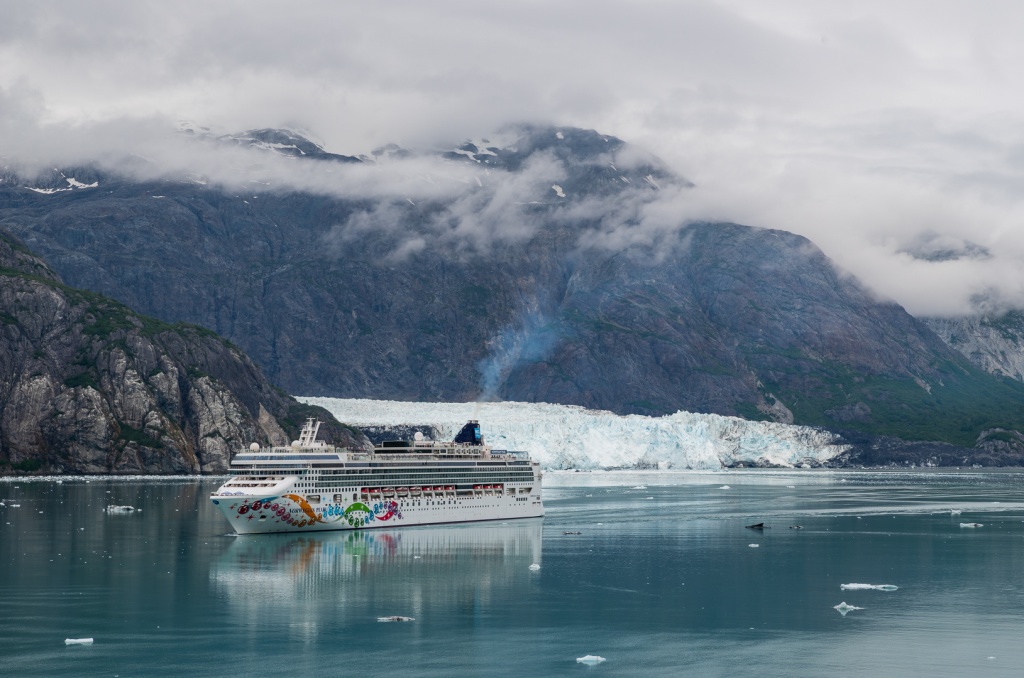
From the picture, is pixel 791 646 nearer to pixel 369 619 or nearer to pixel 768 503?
pixel 369 619

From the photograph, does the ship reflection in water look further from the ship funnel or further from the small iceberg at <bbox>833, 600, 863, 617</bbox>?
the small iceberg at <bbox>833, 600, 863, 617</bbox>

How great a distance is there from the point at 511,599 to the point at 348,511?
39.5 meters

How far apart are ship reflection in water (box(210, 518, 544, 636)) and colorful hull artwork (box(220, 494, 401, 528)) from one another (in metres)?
1.43

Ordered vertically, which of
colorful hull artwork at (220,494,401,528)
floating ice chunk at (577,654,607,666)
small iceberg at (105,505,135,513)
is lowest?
floating ice chunk at (577,654,607,666)

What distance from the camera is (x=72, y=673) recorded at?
51.4 m

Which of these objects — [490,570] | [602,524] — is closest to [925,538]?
[602,524]

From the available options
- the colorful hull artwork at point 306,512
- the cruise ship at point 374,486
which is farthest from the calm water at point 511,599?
the cruise ship at point 374,486

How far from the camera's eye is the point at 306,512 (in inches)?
4144

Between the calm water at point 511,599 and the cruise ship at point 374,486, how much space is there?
286 centimetres

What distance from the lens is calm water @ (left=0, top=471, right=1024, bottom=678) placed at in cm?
5469

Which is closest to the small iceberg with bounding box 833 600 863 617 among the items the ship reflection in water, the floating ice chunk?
the ship reflection in water

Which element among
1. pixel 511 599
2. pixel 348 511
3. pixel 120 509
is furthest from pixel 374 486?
pixel 511 599

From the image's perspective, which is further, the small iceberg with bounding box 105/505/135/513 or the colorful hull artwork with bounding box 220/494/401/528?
the small iceberg with bounding box 105/505/135/513

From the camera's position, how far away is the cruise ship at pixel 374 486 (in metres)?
104
